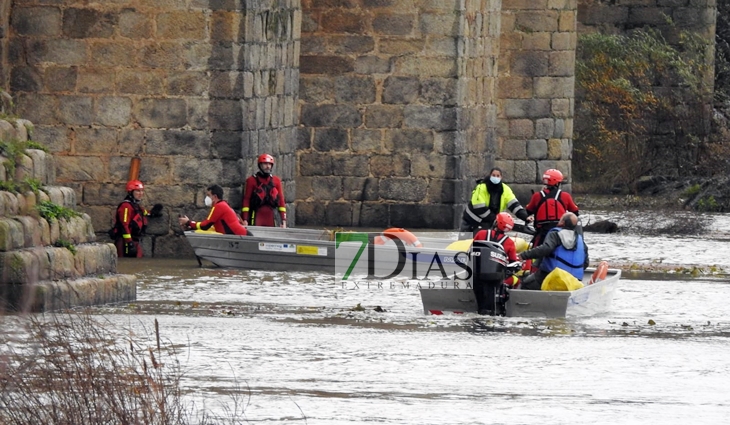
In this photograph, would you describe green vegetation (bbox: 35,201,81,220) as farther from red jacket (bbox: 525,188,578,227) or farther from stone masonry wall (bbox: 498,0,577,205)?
stone masonry wall (bbox: 498,0,577,205)

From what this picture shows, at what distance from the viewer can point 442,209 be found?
2706 cm

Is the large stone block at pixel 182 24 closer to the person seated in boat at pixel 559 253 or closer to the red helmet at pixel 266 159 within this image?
the red helmet at pixel 266 159

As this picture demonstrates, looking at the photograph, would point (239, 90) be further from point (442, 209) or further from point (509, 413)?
point (509, 413)

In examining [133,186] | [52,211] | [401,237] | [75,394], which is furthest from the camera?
[133,186]

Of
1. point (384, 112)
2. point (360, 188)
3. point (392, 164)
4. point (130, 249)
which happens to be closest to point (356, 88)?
point (384, 112)

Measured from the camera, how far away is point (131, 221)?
73.4 ft

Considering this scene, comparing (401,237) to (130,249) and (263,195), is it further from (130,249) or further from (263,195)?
(130,249)

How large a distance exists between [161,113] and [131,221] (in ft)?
4.53

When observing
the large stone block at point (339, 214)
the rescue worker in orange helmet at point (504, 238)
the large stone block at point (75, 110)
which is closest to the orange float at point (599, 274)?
the rescue worker in orange helmet at point (504, 238)

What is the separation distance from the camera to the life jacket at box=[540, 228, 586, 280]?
18.3 metres

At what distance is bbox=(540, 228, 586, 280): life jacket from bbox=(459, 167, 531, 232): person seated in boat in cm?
386

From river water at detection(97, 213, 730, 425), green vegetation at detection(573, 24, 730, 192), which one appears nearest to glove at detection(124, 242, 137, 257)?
river water at detection(97, 213, 730, 425)

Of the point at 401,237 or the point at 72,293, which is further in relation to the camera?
the point at 401,237

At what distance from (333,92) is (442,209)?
2311 mm
